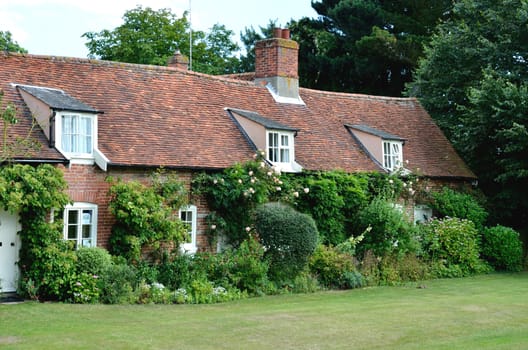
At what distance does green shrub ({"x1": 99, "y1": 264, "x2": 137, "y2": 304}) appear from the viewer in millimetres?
18422

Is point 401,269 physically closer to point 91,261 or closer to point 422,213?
point 422,213

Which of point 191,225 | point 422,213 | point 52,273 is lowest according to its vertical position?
point 52,273

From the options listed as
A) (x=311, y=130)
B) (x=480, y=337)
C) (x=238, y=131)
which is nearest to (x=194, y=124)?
(x=238, y=131)

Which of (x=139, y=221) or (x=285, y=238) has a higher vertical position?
(x=139, y=221)

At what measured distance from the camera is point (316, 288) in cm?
2220

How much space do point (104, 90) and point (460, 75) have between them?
51.6 ft

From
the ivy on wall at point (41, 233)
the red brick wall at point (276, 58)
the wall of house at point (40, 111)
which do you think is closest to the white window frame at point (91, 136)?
the wall of house at point (40, 111)

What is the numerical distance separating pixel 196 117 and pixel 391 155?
7906 millimetres

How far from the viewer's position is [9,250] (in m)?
18.8

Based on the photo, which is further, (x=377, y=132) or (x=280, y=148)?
(x=377, y=132)

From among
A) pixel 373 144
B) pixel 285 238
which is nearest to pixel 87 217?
pixel 285 238

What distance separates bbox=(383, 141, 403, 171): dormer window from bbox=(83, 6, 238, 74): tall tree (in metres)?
21.9

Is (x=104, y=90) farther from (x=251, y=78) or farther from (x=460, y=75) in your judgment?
(x=460, y=75)

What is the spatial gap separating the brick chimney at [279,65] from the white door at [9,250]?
1221 cm
